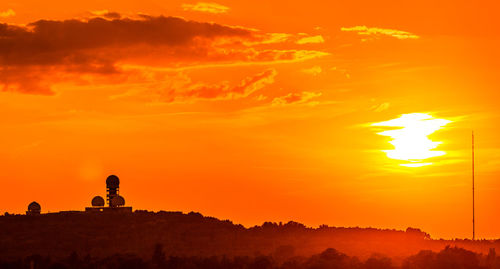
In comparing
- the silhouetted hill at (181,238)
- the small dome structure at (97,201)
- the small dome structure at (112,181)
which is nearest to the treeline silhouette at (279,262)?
the silhouetted hill at (181,238)

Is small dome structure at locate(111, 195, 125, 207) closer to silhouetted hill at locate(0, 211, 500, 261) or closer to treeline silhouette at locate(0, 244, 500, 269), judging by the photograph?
silhouetted hill at locate(0, 211, 500, 261)

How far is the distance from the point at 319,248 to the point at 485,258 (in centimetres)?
2353

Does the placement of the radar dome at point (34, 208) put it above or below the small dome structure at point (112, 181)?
below

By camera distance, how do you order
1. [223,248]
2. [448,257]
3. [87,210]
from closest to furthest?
[448,257], [223,248], [87,210]

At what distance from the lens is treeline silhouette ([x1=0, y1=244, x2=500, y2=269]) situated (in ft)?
449

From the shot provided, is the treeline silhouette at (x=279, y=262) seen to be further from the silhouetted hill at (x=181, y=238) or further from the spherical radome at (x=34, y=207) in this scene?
the spherical radome at (x=34, y=207)

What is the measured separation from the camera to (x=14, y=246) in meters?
160

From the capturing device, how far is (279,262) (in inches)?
5782

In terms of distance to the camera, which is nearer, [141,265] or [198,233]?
[141,265]

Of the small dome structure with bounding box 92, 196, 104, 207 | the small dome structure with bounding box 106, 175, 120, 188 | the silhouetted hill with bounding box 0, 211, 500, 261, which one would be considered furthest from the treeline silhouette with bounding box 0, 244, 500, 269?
the small dome structure with bounding box 92, 196, 104, 207

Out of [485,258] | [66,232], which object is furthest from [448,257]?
[66,232]

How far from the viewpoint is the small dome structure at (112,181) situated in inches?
6604

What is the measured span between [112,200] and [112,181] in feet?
10.2

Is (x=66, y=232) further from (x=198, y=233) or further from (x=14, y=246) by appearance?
(x=198, y=233)
